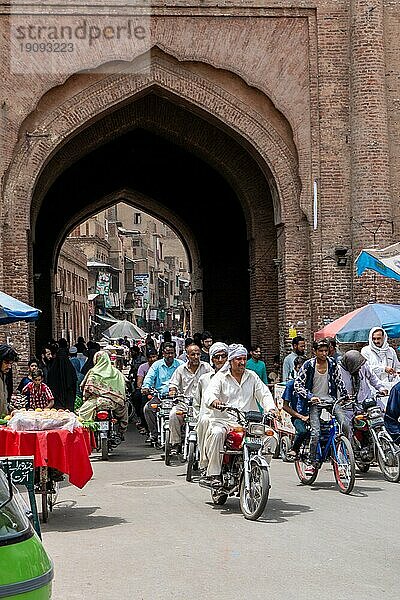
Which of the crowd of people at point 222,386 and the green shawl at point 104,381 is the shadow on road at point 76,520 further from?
the green shawl at point 104,381

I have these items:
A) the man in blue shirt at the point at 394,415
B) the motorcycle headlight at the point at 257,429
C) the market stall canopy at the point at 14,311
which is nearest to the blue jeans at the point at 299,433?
the man in blue shirt at the point at 394,415

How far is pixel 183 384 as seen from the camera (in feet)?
41.4

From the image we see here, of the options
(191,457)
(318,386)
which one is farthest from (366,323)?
(191,457)

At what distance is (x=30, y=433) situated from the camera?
336 inches

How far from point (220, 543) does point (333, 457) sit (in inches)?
125

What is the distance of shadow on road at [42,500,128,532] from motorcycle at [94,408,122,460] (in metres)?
3.81

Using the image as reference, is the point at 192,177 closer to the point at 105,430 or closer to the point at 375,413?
the point at 105,430

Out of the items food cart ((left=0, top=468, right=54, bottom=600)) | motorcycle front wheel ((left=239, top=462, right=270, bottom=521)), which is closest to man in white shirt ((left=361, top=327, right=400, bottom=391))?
motorcycle front wheel ((left=239, top=462, right=270, bottom=521))

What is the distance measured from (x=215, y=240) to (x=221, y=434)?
67.5 feet

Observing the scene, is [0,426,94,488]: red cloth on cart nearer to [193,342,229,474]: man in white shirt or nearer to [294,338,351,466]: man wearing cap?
[193,342,229,474]: man in white shirt

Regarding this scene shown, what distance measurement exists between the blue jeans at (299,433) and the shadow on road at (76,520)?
2.28m

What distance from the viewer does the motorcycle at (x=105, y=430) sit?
13602 mm

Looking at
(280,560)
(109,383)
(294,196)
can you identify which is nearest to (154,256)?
(294,196)

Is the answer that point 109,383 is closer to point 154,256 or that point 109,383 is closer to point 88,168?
point 88,168
